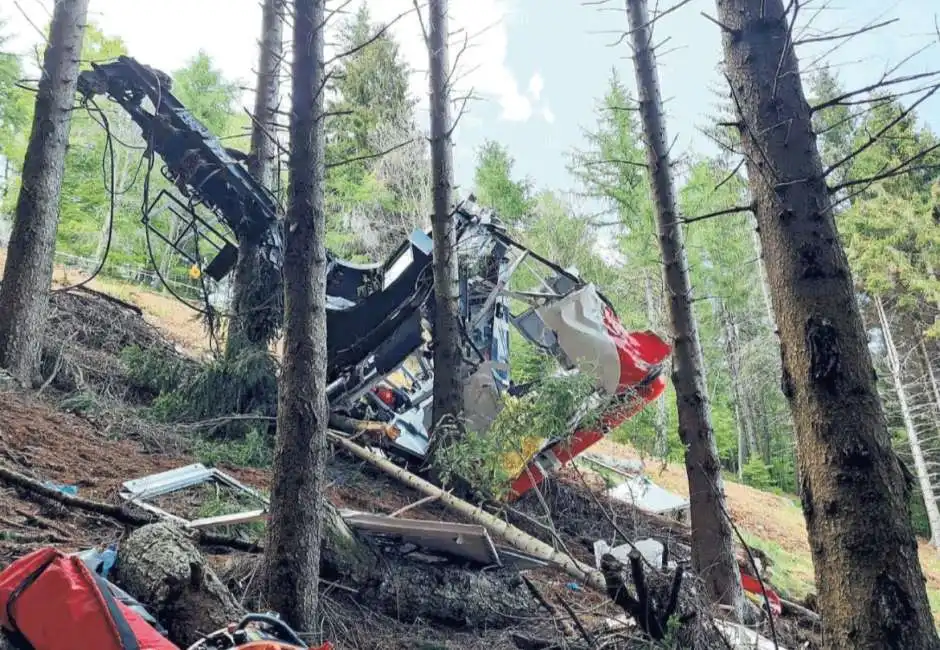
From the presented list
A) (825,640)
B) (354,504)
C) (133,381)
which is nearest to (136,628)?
(825,640)

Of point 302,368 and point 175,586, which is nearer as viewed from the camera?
point 175,586

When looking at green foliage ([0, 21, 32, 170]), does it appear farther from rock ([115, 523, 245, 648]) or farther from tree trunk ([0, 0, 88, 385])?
rock ([115, 523, 245, 648])

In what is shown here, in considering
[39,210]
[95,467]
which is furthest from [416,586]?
[39,210]

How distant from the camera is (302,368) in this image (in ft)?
11.0

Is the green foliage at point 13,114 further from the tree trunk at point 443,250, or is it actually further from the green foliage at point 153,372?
the tree trunk at point 443,250

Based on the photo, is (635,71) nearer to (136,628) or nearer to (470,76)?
(470,76)

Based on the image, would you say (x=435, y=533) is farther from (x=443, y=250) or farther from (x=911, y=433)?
(x=911, y=433)

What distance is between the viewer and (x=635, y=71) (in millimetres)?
6453

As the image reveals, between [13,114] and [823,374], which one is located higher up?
[13,114]

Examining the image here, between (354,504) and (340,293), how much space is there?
8.51ft

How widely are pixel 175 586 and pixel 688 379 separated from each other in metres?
4.28

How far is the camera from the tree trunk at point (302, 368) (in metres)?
3.15

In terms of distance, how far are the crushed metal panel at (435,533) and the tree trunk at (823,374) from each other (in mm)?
2103

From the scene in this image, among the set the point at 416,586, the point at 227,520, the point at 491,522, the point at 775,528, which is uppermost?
the point at 227,520
